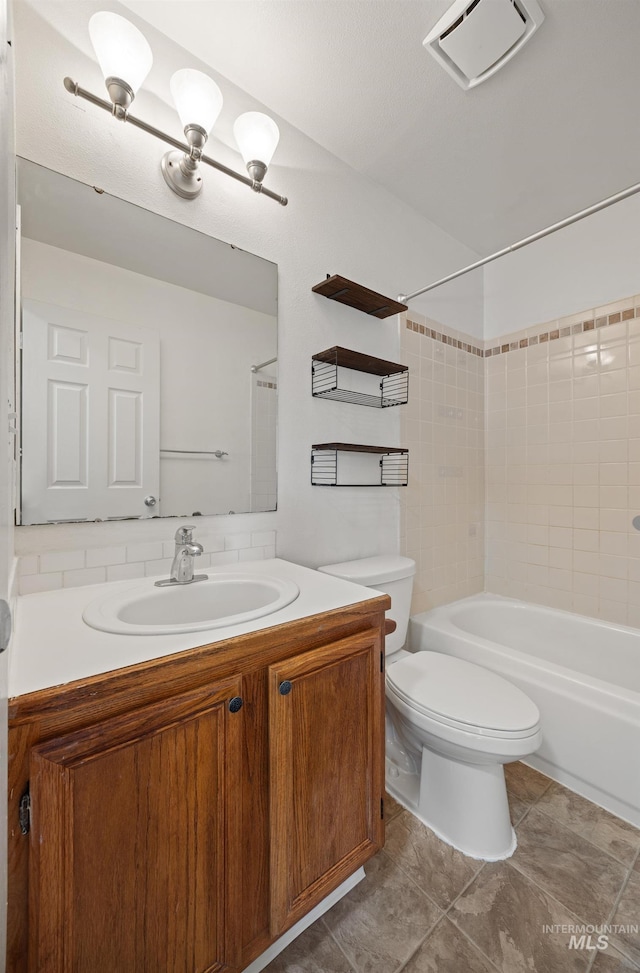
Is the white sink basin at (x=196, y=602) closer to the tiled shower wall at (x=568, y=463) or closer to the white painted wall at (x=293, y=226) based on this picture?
the white painted wall at (x=293, y=226)

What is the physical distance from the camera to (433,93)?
4.61 ft

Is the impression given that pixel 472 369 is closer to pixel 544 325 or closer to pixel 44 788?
pixel 544 325

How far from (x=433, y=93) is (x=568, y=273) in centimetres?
117

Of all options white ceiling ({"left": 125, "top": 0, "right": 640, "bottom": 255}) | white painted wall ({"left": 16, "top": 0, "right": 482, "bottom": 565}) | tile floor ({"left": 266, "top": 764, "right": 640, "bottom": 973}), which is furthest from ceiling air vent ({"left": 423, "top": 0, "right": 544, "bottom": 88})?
tile floor ({"left": 266, "top": 764, "right": 640, "bottom": 973})

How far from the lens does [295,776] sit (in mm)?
840

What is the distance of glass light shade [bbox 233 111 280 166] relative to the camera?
4.04 ft

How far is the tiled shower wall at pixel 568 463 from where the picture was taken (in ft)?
6.21

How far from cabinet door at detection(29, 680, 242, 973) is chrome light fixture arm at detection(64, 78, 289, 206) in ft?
4.53

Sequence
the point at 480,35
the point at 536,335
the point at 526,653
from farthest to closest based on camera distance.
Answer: the point at 536,335 < the point at 526,653 < the point at 480,35

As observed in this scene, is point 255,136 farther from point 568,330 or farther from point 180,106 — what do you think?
point 568,330

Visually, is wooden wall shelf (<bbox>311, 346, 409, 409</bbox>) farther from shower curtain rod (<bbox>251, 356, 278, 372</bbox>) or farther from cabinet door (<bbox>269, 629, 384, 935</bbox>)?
cabinet door (<bbox>269, 629, 384, 935</bbox>)

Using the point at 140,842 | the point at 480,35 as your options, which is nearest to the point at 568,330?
the point at 480,35

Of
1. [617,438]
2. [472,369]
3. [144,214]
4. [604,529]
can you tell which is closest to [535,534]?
[604,529]

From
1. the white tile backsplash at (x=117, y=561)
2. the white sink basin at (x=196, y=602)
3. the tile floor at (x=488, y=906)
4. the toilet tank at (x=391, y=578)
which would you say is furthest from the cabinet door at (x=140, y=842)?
the toilet tank at (x=391, y=578)
